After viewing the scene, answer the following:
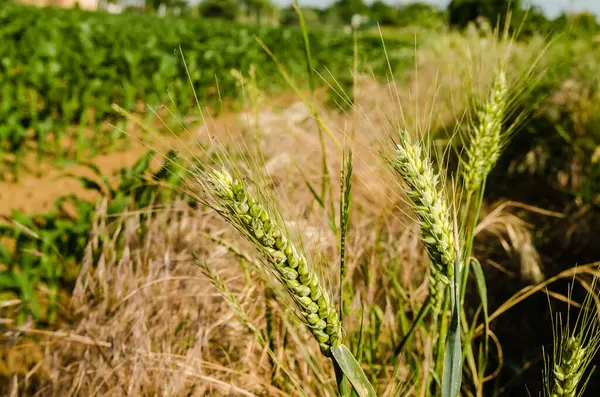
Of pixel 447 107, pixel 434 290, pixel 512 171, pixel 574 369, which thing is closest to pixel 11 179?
pixel 447 107

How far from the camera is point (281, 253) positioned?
2.30 ft

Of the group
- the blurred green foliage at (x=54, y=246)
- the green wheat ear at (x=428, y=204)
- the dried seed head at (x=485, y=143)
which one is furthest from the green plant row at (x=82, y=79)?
the green wheat ear at (x=428, y=204)

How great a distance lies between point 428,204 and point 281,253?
0.74 ft

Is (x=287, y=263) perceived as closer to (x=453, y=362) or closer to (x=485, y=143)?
(x=453, y=362)

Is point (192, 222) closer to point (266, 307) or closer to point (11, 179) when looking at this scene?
point (266, 307)

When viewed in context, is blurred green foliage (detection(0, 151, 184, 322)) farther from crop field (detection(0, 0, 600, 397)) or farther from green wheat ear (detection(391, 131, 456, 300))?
green wheat ear (detection(391, 131, 456, 300))

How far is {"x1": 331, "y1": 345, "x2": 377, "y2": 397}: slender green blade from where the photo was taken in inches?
27.6

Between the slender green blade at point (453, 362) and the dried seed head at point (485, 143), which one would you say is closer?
the slender green blade at point (453, 362)

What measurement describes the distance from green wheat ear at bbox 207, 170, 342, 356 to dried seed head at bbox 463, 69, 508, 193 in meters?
0.42

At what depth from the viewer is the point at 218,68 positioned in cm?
658

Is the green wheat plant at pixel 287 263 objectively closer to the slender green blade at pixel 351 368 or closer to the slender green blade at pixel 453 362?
the slender green blade at pixel 351 368

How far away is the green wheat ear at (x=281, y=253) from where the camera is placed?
27.2 inches

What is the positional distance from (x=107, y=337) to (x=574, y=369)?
1.28 metres

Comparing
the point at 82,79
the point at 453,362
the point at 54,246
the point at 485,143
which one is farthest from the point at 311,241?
the point at 82,79
